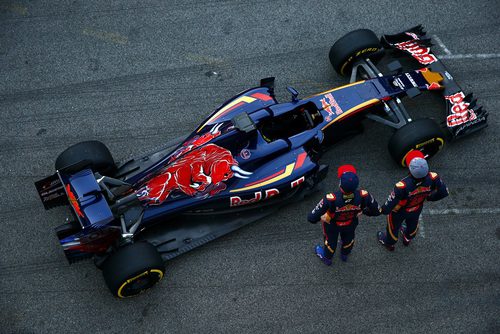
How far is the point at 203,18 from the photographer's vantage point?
29.7 feet

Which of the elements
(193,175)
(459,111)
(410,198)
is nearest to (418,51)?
(459,111)

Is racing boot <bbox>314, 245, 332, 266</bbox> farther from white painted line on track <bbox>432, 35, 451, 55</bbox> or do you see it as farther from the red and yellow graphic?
white painted line on track <bbox>432, 35, 451, 55</bbox>

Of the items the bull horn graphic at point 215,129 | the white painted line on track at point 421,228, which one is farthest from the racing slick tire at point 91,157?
the white painted line on track at point 421,228

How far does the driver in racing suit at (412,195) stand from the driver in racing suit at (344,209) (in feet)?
0.83

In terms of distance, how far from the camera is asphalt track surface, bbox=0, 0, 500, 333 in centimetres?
638

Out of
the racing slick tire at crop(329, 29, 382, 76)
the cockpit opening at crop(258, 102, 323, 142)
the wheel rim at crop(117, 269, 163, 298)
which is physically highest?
the racing slick tire at crop(329, 29, 382, 76)

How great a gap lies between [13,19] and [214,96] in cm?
367

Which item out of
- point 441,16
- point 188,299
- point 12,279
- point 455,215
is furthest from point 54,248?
point 441,16

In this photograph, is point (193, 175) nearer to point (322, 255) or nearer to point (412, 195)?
point (322, 255)

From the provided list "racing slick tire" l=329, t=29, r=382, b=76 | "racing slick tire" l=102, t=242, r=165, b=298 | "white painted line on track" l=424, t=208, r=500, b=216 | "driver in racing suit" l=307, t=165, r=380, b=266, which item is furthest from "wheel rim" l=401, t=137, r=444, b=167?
"racing slick tire" l=102, t=242, r=165, b=298

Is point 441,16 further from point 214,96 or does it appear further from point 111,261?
point 111,261

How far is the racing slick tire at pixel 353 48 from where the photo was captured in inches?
307

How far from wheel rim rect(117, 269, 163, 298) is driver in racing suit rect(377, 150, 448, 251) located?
Answer: 2.55m

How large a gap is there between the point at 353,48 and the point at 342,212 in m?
2.98
